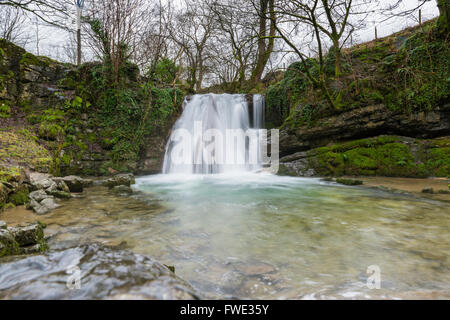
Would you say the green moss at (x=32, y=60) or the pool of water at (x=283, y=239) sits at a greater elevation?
the green moss at (x=32, y=60)

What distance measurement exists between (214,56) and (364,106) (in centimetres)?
1040

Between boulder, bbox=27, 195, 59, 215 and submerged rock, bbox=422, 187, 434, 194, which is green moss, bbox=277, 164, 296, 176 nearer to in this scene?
submerged rock, bbox=422, 187, 434, 194

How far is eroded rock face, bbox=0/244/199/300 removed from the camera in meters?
0.96

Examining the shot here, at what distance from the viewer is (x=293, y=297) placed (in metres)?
1.34

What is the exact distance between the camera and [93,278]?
3.53 ft

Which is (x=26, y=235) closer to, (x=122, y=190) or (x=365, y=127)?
(x=122, y=190)

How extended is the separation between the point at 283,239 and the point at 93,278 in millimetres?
1870

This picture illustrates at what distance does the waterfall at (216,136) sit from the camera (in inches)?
369

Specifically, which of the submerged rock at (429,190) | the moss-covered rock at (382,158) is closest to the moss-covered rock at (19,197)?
the moss-covered rock at (382,158)

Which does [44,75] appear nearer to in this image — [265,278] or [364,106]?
[265,278]

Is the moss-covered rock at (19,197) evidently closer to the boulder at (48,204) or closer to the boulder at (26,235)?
the boulder at (48,204)

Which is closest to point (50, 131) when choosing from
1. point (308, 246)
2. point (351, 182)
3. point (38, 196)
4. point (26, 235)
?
point (38, 196)

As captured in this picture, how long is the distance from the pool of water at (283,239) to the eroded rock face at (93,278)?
53 centimetres

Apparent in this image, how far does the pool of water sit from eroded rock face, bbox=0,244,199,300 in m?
0.53
